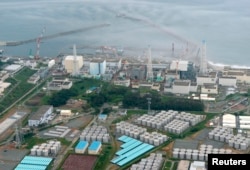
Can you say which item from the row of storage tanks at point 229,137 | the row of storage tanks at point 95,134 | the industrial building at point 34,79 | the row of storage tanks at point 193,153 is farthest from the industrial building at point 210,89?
the industrial building at point 34,79

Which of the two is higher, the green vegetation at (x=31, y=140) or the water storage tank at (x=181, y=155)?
the green vegetation at (x=31, y=140)

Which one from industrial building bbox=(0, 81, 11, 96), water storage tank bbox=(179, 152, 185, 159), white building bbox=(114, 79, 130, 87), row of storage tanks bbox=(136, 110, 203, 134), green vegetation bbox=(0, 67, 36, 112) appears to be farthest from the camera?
white building bbox=(114, 79, 130, 87)

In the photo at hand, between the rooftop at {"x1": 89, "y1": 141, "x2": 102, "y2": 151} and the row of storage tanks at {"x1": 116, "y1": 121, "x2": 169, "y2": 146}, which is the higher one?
the row of storage tanks at {"x1": 116, "y1": 121, "x2": 169, "y2": 146}

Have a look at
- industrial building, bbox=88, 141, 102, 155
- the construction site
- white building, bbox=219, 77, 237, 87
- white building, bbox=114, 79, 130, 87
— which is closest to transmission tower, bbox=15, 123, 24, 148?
the construction site

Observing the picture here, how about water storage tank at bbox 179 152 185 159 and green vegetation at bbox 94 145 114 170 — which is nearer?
green vegetation at bbox 94 145 114 170

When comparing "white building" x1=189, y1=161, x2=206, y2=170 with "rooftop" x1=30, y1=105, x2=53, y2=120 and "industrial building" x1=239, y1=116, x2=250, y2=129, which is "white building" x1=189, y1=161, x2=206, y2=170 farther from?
→ "rooftop" x1=30, y1=105, x2=53, y2=120

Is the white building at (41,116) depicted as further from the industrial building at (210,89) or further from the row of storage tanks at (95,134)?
the industrial building at (210,89)

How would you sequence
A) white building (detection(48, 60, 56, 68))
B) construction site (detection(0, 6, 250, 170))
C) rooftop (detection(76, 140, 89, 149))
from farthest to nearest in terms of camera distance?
white building (detection(48, 60, 56, 68)), rooftop (detection(76, 140, 89, 149)), construction site (detection(0, 6, 250, 170))
